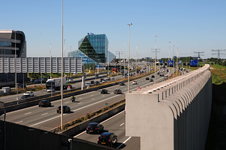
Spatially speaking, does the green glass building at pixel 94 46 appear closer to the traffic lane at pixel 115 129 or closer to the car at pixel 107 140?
the traffic lane at pixel 115 129

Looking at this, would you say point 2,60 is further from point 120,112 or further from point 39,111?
point 120,112

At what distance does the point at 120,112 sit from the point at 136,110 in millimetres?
25062

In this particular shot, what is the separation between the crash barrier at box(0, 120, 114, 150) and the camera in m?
6.81

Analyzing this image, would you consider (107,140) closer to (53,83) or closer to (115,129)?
(115,129)

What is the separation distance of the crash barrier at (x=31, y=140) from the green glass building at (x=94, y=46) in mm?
145815

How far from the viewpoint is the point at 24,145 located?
23.7ft

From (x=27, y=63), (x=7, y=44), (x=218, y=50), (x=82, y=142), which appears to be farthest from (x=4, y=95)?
(x=218, y=50)

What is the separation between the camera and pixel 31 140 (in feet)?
24.6

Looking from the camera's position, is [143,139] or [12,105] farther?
[12,105]

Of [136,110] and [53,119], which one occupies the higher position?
[136,110]

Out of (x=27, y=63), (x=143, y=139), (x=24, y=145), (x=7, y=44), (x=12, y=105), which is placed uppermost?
(x=7, y=44)

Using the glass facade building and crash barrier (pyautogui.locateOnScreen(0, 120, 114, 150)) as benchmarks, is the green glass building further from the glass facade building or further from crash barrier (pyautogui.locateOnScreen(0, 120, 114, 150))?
crash barrier (pyautogui.locateOnScreen(0, 120, 114, 150))

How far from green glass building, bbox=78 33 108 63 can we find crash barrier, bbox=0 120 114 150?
146 m

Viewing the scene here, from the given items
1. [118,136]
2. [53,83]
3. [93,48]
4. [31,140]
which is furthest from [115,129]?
[93,48]
